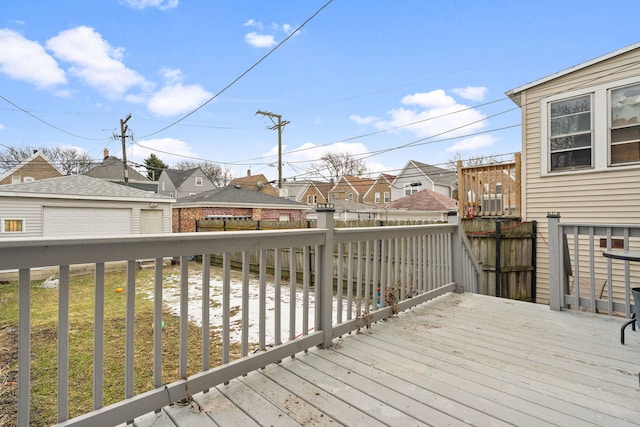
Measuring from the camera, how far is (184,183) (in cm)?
2778

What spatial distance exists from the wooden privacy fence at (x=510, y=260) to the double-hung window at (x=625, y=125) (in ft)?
6.26

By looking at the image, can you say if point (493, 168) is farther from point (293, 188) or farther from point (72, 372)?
point (293, 188)

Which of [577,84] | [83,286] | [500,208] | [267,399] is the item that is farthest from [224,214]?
[267,399]

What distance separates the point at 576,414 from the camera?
62.2 inches

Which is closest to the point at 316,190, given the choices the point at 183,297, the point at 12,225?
the point at 12,225

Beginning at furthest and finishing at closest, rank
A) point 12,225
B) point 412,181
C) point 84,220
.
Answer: point 412,181 → point 84,220 → point 12,225

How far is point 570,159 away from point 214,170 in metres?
37.1

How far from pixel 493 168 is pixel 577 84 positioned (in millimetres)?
2012

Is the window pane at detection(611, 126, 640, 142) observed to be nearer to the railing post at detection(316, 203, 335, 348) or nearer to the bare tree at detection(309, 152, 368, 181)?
the railing post at detection(316, 203, 335, 348)

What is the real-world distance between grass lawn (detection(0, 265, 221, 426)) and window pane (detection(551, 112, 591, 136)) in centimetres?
715

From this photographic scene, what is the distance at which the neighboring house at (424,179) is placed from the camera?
25.0 metres

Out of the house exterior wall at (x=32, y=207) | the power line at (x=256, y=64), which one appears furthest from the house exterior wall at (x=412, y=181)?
the house exterior wall at (x=32, y=207)

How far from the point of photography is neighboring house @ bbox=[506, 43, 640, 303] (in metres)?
5.57

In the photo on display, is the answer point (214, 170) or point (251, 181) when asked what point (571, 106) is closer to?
point (251, 181)
